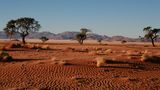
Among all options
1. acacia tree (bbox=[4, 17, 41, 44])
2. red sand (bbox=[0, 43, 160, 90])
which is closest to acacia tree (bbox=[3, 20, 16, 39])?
acacia tree (bbox=[4, 17, 41, 44])

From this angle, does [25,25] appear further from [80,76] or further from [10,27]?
[80,76]

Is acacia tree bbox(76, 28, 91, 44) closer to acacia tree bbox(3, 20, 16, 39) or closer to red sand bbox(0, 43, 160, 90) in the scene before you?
acacia tree bbox(3, 20, 16, 39)

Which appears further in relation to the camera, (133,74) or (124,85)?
(133,74)

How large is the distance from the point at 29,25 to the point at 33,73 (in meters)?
58.9

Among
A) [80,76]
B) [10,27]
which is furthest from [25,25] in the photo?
[80,76]

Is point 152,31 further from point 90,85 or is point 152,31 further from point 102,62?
point 90,85

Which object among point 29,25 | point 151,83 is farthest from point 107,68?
point 29,25

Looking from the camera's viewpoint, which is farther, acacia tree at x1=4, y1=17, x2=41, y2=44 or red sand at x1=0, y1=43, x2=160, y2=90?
acacia tree at x1=4, y1=17, x2=41, y2=44

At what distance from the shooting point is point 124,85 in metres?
16.0

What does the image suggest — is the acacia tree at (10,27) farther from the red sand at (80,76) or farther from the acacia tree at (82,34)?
the red sand at (80,76)

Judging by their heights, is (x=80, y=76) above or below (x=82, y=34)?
below

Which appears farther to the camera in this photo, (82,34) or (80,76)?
(82,34)

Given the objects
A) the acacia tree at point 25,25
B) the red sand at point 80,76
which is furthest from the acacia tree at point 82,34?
the red sand at point 80,76

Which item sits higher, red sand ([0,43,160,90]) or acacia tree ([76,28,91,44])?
acacia tree ([76,28,91,44])
